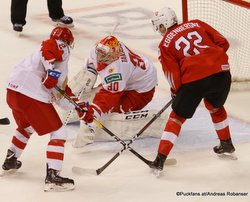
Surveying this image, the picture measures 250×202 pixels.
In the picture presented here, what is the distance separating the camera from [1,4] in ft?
23.0

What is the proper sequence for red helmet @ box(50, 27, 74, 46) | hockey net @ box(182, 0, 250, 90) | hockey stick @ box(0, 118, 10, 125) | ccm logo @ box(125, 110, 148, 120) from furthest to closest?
hockey net @ box(182, 0, 250, 90), ccm logo @ box(125, 110, 148, 120), hockey stick @ box(0, 118, 10, 125), red helmet @ box(50, 27, 74, 46)

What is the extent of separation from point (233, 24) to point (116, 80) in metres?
1.55

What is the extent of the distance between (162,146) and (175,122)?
14cm

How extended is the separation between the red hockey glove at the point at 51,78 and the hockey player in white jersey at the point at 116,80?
0.95 ft

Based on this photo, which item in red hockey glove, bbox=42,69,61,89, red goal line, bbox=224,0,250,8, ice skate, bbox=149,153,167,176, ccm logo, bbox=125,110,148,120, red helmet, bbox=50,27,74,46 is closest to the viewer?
red hockey glove, bbox=42,69,61,89

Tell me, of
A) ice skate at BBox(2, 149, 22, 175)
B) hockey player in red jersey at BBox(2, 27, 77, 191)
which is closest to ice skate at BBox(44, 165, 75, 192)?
hockey player in red jersey at BBox(2, 27, 77, 191)

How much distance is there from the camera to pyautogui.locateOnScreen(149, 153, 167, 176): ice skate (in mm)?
3725

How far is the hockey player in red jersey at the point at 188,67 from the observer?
3660 millimetres

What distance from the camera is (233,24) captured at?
520 centimetres

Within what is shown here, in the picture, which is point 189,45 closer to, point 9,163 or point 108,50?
point 108,50

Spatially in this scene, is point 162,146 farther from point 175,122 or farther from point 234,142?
point 234,142

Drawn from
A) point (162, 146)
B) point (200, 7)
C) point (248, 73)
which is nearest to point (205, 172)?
point (162, 146)

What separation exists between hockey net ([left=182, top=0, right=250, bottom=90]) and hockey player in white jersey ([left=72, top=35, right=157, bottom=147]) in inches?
38.2

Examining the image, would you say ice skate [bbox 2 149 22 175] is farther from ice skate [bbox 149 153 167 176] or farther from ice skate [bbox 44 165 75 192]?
ice skate [bbox 149 153 167 176]
